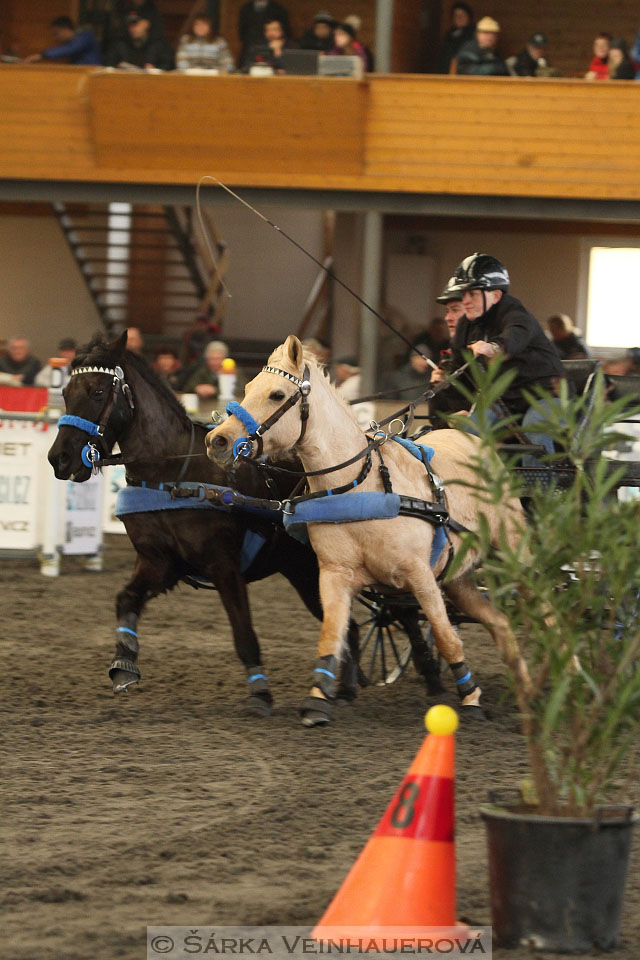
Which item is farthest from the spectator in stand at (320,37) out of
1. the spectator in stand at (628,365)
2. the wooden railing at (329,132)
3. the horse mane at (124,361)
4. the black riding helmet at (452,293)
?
the horse mane at (124,361)

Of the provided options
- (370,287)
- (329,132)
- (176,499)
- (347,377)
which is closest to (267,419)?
(176,499)

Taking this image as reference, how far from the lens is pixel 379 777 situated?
18.5 feet

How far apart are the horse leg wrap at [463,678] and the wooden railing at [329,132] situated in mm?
→ 11547

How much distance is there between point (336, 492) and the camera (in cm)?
627

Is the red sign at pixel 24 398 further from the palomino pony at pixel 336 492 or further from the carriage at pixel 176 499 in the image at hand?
the palomino pony at pixel 336 492

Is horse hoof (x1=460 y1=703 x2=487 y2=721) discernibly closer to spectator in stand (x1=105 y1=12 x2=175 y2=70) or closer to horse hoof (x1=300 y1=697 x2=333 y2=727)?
horse hoof (x1=300 y1=697 x2=333 y2=727)

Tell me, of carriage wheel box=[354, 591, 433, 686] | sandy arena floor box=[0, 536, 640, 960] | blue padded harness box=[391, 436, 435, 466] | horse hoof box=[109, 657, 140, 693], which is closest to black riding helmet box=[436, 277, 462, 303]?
blue padded harness box=[391, 436, 435, 466]

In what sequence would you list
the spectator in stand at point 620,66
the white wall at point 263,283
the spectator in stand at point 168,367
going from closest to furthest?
1. the spectator in stand at point 168,367
2. the spectator in stand at point 620,66
3. the white wall at point 263,283

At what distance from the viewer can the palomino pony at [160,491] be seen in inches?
263

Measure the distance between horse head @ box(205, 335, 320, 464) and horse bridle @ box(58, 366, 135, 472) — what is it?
0.90 meters

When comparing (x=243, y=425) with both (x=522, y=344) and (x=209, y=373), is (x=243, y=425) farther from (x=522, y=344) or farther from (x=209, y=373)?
(x=209, y=373)

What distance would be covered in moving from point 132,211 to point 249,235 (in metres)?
2.04

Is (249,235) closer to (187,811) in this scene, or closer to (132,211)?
(132,211)

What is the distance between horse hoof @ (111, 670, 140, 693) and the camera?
23.1 ft
